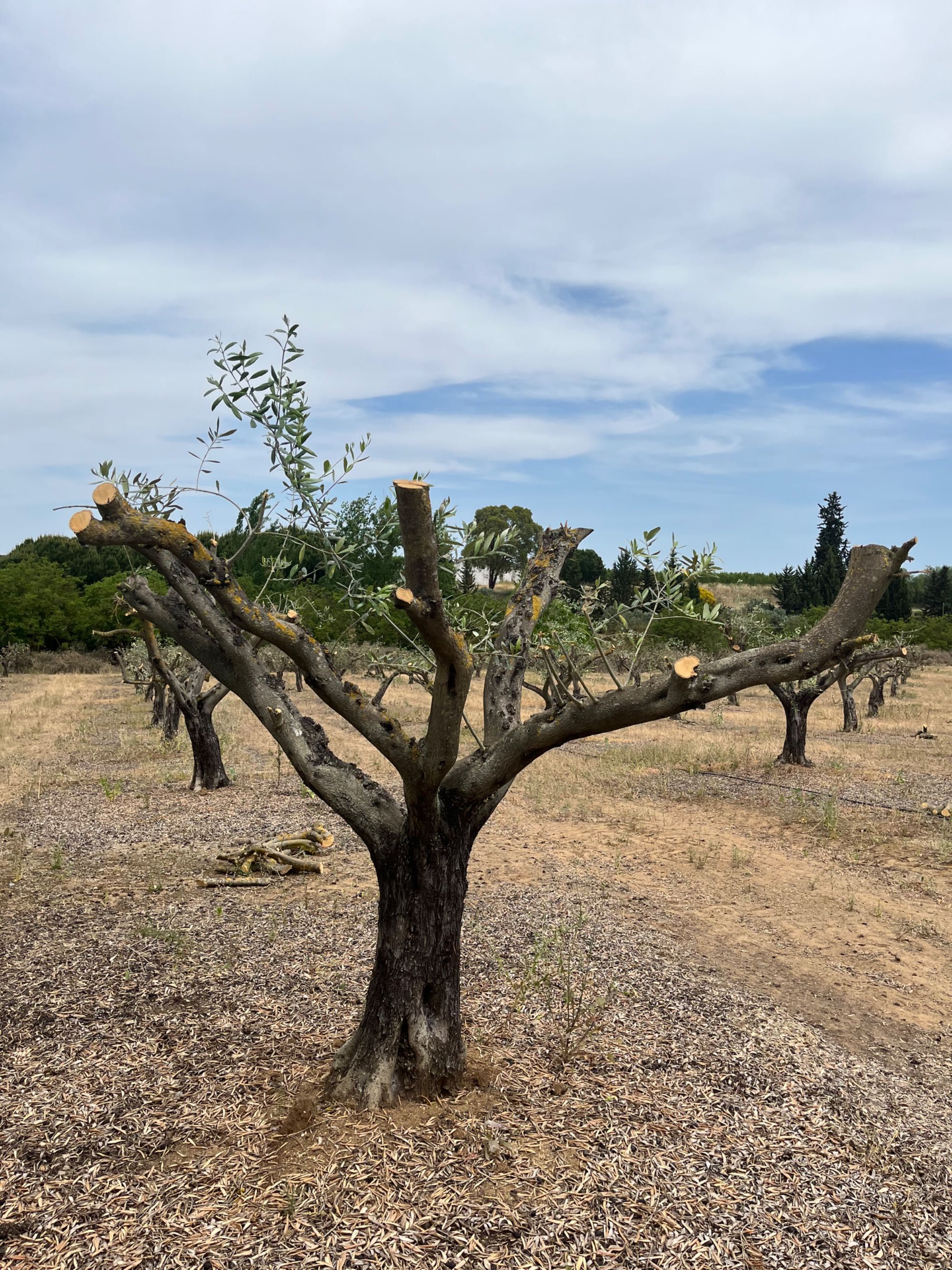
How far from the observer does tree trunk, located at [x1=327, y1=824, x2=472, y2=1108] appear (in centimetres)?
484

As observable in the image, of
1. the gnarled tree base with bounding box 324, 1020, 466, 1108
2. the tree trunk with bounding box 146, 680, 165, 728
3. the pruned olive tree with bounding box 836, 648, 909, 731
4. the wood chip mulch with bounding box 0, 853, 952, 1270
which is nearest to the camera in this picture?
the wood chip mulch with bounding box 0, 853, 952, 1270

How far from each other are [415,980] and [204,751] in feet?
34.8

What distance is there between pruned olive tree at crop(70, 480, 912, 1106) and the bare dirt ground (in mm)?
408

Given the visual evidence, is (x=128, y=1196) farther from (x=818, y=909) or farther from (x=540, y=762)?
(x=540, y=762)

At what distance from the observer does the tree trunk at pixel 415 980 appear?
4.84 meters

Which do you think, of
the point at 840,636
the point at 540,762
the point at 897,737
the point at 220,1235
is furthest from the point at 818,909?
the point at 897,737

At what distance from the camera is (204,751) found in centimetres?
1461

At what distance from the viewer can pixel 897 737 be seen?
23.5 m

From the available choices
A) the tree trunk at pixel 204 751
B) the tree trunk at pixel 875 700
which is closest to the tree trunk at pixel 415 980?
the tree trunk at pixel 204 751

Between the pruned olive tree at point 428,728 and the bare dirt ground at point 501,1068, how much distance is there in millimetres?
408

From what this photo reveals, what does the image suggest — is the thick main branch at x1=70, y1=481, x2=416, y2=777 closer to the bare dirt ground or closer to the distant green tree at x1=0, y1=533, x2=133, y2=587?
the bare dirt ground

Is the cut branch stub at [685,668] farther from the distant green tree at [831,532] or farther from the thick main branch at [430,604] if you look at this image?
the distant green tree at [831,532]

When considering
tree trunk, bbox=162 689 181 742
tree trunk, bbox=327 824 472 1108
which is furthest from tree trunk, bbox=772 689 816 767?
tree trunk, bbox=327 824 472 1108

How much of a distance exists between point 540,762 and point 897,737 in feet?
36.8
